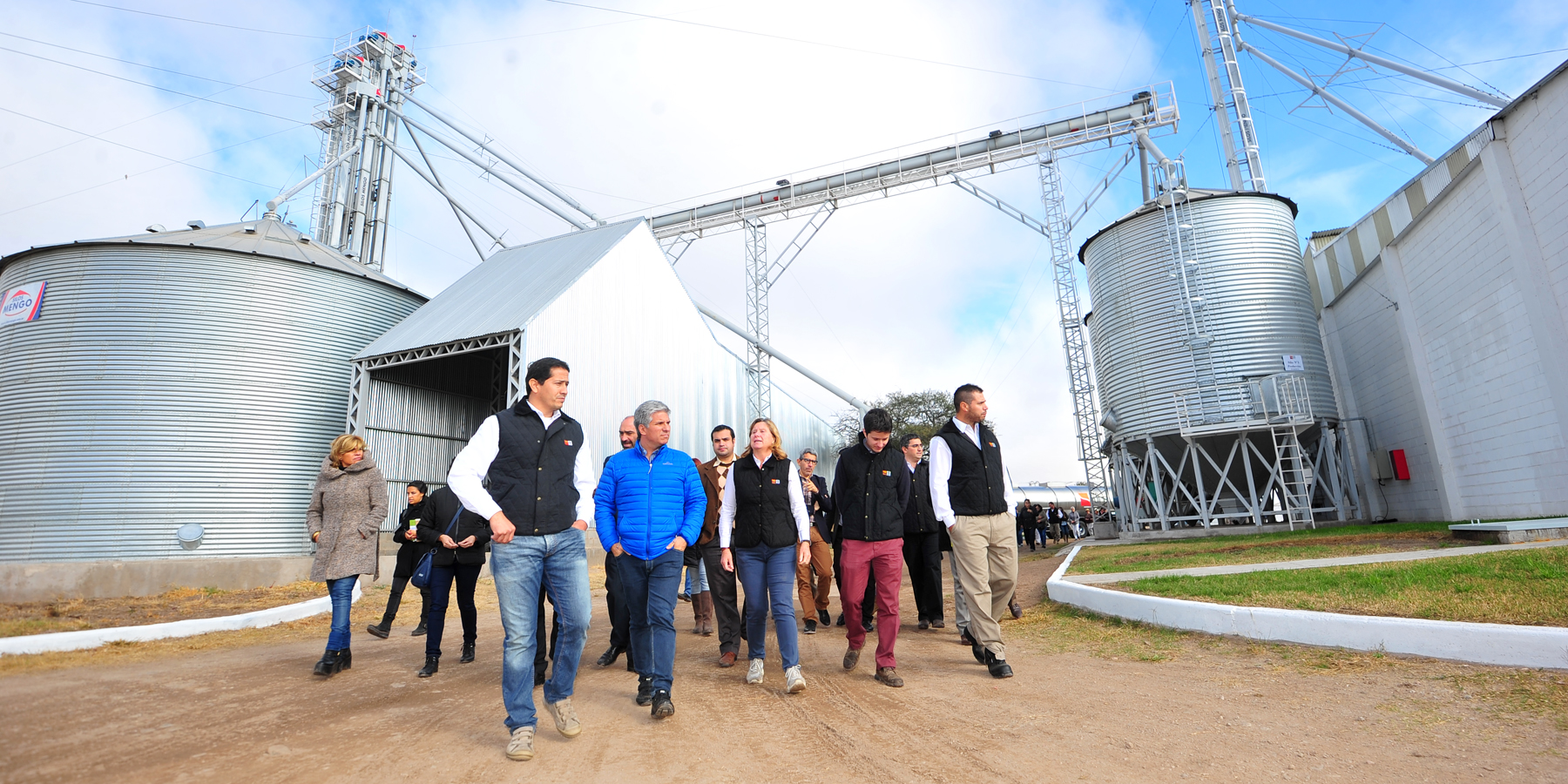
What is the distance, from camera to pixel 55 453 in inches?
642

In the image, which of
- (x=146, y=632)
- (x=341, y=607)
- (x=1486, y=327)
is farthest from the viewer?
(x=1486, y=327)

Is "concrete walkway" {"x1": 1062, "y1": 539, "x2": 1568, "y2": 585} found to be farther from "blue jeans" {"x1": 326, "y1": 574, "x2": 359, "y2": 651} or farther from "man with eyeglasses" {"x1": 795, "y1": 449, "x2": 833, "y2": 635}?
"blue jeans" {"x1": 326, "y1": 574, "x2": 359, "y2": 651}

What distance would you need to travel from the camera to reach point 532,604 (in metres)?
3.60

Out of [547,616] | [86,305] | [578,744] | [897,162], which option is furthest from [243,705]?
[897,162]

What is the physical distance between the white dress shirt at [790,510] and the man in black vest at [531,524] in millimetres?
1300

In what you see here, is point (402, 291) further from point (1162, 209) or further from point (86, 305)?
point (1162, 209)

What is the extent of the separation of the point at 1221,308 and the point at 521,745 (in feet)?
67.7

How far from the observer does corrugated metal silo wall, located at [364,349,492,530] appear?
1912cm

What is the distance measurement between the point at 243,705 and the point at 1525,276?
17.8m

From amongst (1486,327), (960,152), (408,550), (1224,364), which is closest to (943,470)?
(408,550)

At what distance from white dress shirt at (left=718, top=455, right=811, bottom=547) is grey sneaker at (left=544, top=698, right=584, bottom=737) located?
4.93ft

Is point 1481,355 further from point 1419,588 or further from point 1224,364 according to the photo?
point 1419,588

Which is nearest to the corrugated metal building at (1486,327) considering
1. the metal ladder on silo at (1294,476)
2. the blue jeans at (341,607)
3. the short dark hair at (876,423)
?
the metal ladder on silo at (1294,476)

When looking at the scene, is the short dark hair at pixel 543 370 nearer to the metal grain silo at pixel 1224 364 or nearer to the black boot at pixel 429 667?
the black boot at pixel 429 667
